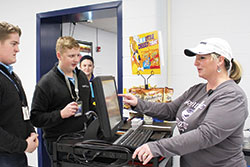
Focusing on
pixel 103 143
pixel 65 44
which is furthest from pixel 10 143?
pixel 65 44

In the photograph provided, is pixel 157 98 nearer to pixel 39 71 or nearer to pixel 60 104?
pixel 60 104

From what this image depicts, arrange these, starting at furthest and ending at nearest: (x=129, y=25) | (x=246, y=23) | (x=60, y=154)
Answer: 1. (x=129, y=25)
2. (x=246, y=23)
3. (x=60, y=154)

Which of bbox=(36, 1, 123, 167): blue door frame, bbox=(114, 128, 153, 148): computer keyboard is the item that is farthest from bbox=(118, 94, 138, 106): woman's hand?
bbox=(36, 1, 123, 167): blue door frame

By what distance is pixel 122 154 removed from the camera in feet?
3.13

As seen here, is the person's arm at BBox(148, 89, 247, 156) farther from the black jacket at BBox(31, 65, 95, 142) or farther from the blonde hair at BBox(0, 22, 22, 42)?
the blonde hair at BBox(0, 22, 22, 42)

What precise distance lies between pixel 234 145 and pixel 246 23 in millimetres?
1526

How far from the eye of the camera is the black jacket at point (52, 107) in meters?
1.64

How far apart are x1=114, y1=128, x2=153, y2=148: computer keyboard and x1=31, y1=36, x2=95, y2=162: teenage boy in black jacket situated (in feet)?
1.79

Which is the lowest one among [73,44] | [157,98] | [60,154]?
[60,154]

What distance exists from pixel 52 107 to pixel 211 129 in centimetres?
124

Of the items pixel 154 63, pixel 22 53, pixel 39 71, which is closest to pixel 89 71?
pixel 39 71

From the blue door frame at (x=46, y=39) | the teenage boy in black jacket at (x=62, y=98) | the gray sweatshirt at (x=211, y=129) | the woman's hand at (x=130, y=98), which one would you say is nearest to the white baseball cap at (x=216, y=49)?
the gray sweatshirt at (x=211, y=129)

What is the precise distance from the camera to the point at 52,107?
5.75ft

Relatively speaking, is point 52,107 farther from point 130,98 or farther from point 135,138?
point 135,138
